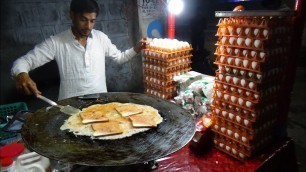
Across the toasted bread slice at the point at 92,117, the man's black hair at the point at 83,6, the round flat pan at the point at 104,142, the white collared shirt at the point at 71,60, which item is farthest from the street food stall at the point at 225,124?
the man's black hair at the point at 83,6

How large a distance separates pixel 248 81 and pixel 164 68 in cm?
165

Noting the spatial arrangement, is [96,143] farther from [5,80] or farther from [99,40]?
[5,80]

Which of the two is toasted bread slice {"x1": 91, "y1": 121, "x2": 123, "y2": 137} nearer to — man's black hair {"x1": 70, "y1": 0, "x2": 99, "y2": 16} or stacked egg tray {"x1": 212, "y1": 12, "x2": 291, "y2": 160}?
stacked egg tray {"x1": 212, "y1": 12, "x2": 291, "y2": 160}

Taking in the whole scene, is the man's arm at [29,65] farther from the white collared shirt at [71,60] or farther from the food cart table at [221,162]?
the food cart table at [221,162]

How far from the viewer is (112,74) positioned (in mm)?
5434

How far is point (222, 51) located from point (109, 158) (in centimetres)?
165

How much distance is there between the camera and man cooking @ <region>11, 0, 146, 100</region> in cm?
322

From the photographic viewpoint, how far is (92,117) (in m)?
2.39

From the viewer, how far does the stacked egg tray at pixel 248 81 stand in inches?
83.6

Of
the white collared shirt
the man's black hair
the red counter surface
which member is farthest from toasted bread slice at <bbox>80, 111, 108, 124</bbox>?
the man's black hair

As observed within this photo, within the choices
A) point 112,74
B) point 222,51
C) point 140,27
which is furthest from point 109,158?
point 140,27

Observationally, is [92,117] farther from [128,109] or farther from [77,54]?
[77,54]

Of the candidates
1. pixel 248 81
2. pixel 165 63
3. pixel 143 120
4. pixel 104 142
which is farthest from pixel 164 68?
pixel 104 142

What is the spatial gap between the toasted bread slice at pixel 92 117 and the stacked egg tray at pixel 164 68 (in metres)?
1.53
